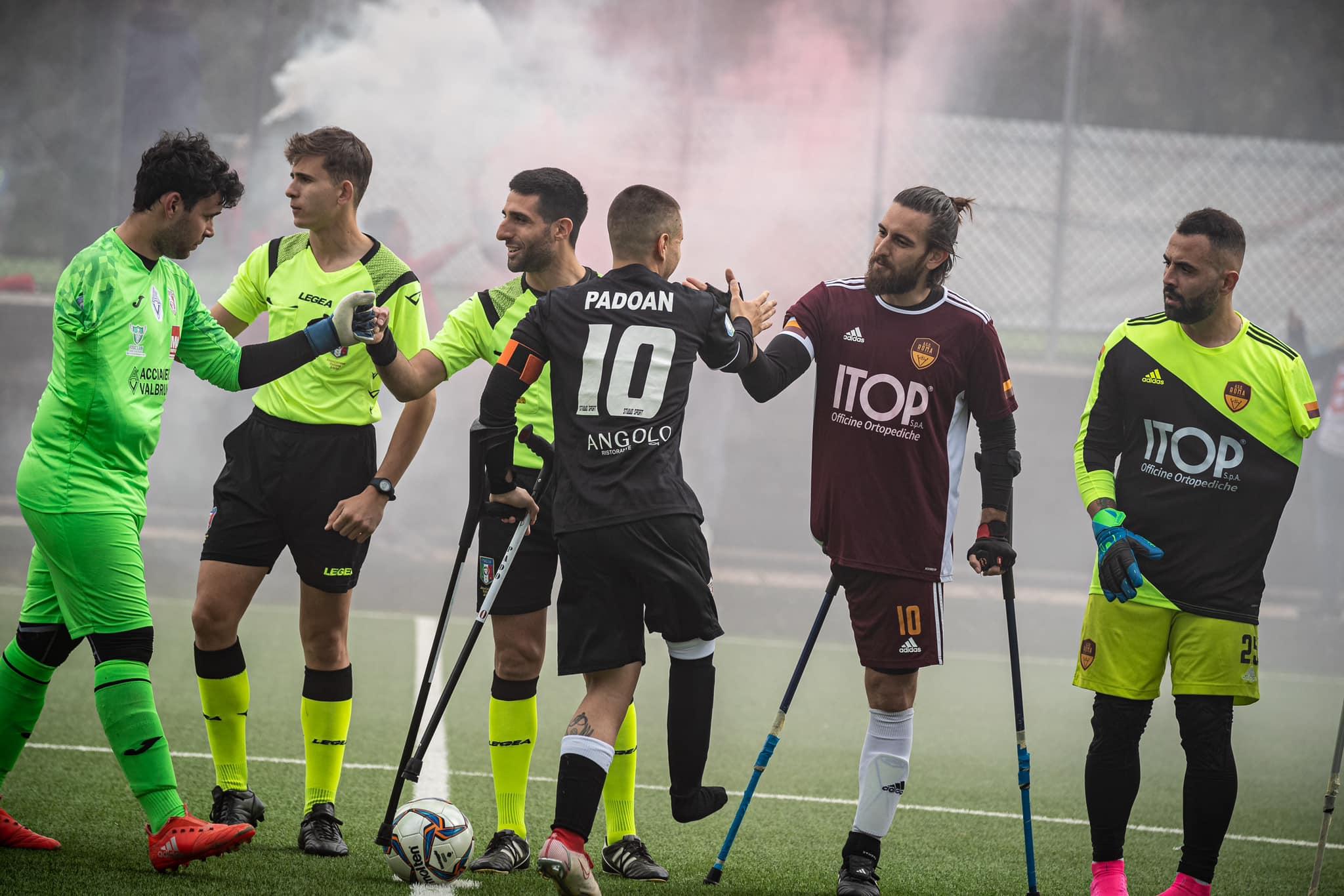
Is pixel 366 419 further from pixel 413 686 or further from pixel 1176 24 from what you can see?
pixel 1176 24

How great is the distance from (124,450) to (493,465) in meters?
1.04

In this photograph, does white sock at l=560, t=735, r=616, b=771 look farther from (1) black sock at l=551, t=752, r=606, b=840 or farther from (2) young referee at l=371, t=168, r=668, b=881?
(2) young referee at l=371, t=168, r=668, b=881

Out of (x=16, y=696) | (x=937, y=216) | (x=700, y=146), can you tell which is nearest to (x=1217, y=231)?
(x=937, y=216)

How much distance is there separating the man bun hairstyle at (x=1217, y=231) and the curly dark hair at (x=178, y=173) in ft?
9.65

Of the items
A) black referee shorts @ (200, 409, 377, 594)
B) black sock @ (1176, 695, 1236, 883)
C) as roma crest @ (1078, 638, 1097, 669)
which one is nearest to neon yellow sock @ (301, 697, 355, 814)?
black referee shorts @ (200, 409, 377, 594)

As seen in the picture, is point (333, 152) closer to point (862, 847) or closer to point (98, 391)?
point (98, 391)

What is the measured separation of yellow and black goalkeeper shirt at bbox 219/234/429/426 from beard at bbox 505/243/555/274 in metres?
0.38

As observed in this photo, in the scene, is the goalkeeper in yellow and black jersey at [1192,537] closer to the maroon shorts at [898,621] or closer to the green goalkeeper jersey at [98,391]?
the maroon shorts at [898,621]

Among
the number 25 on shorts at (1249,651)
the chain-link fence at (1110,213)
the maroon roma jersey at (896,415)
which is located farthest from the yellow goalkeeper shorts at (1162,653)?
the chain-link fence at (1110,213)

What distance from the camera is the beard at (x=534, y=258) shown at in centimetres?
460

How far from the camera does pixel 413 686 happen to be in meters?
7.78

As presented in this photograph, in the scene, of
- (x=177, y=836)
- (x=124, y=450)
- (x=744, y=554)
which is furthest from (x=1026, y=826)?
(x=744, y=554)

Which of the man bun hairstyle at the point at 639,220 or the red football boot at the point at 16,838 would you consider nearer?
the man bun hairstyle at the point at 639,220

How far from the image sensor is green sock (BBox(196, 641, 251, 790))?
15.2ft
